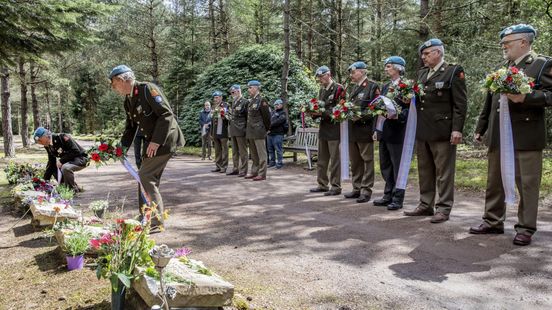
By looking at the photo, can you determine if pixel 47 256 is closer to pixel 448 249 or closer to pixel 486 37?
pixel 448 249

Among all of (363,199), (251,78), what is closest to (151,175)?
(363,199)

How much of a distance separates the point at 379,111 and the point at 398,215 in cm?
163

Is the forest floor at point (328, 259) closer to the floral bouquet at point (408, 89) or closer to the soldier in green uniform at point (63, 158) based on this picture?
the soldier in green uniform at point (63, 158)

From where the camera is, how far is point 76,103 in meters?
49.2

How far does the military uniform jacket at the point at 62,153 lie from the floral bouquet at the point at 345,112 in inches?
182

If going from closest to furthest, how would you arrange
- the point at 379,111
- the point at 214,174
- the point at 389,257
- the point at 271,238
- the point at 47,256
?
the point at 389,257 < the point at 47,256 < the point at 271,238 < the point at 379,111 < the point at 214,174

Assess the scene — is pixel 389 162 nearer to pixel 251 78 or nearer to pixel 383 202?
pixel 383 202

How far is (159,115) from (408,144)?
356 centimetres

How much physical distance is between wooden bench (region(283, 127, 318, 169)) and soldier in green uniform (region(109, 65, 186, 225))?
22.0 feet

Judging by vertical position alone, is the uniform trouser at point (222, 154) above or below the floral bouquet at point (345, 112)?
below

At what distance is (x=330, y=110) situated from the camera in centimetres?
789

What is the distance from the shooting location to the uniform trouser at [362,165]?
292 inches

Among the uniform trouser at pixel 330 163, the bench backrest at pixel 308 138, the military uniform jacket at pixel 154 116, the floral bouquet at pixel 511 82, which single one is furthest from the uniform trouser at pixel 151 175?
the bench backrest at pixel 308 138

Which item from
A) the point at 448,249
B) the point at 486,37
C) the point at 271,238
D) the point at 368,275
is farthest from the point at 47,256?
the point at 486,37
